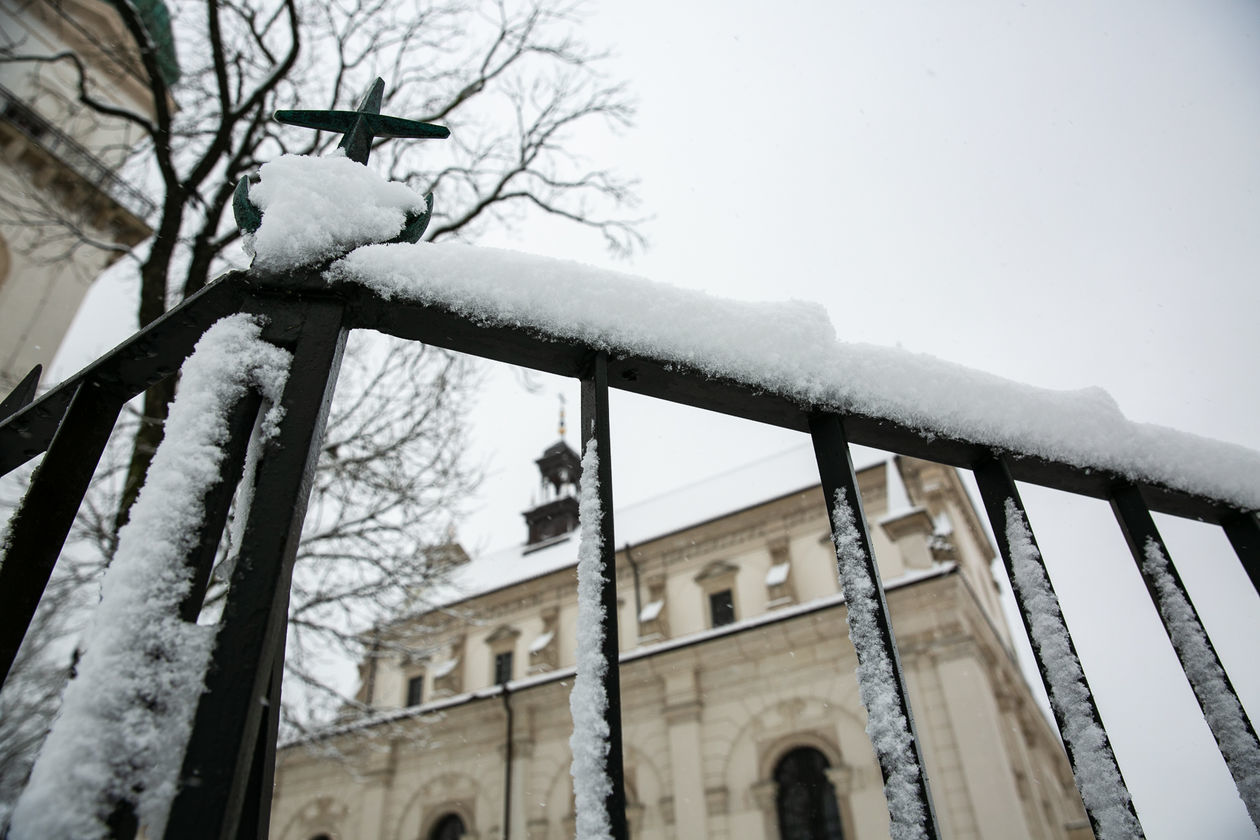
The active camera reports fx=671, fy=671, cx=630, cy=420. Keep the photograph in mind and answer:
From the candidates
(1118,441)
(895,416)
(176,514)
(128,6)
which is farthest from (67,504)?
(128,6)

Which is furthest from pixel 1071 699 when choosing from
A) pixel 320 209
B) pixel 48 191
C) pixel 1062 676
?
pixel 48 191

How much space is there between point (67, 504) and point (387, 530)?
7418mm

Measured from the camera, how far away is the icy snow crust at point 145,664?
1.77ft

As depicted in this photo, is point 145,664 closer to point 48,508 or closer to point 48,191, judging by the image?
point 48,508

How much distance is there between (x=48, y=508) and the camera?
2.51 feet

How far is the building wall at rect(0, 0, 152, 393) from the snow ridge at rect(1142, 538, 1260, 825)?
54.6 ft

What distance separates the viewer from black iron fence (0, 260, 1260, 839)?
2.02 ft

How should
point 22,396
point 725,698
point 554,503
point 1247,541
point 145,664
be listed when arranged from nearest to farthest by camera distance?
point 145,664 < point 22,396 < point 1247,541 < point 725,698 < point 554,503

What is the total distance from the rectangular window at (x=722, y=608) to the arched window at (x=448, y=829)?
7.72 meters

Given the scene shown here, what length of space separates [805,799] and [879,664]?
13946 mm

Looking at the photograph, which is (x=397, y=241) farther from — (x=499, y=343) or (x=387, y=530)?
(x=387, y=530)

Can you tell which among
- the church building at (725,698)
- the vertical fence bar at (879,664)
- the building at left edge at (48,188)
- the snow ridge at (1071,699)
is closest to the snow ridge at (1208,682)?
the snow ridge at (1071,699)

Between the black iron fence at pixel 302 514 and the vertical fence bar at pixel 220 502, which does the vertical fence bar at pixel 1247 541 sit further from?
the vertical fence bar at pixel 220 502

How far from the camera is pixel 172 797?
0.56m
